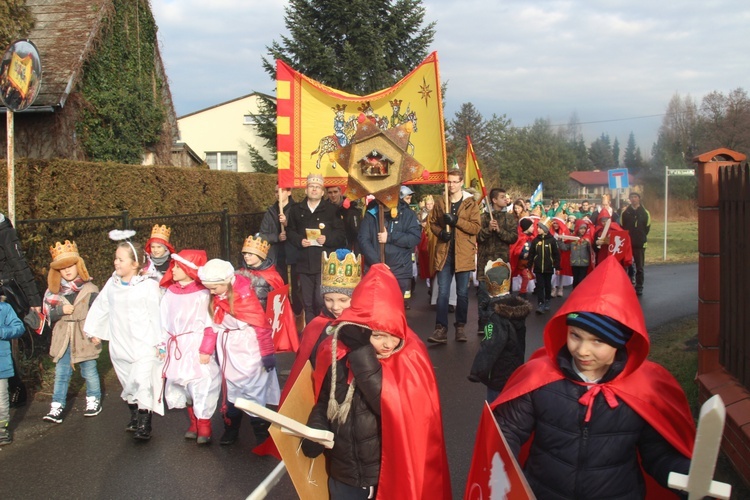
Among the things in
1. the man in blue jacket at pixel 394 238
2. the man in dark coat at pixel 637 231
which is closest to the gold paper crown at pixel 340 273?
the man in blue jacket at pixel 394 238

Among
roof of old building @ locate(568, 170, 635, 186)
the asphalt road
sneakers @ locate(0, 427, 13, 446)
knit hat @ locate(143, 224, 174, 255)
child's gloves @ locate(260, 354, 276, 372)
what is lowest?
the asphalt road

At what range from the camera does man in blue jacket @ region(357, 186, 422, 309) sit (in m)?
8.01

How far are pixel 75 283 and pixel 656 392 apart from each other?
542 cm

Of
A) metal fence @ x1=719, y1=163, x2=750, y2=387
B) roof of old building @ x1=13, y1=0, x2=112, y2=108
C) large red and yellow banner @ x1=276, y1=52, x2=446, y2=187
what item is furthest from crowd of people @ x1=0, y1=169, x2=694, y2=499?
roof of old building @ x1=13, y1=0, x2=112, y2=108

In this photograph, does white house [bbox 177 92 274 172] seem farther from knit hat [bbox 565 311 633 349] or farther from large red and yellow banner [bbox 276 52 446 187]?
knit hat [bbox 565 311 633 349]

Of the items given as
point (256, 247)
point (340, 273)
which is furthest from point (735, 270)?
point (256, 247)

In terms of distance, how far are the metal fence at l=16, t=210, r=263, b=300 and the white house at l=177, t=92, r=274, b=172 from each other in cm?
3003

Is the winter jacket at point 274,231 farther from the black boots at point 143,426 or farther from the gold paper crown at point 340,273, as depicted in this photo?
the gold paper crown at point 340,273

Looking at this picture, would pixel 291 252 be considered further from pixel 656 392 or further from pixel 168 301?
pixel 656 392

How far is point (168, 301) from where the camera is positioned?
5809 mm

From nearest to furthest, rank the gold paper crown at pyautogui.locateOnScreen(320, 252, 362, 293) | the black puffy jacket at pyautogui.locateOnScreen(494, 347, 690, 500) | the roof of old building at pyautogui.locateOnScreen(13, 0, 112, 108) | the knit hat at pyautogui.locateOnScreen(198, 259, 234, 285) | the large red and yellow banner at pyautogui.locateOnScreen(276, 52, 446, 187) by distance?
the black puffy jacket at pyautogui.locateOnScreen(494, 347, 690, 500)
the gold paper crown at pyautogui.locateOnScreen(320, 252, 362, 293)
the knit hat at pyautogui.locateOnScreen(198, 259, 234, 285)
the large red and yellow banner at pyautogui.locateOnScreen(276, 52, 446, 187)
the roof of old building at pyautogui.locateOnScreen(13, 0, 112, 108)

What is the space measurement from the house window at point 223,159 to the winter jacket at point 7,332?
37.9 metres

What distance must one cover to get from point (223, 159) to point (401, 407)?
41.2 metres

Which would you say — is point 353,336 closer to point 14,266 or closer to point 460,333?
point 14,266
